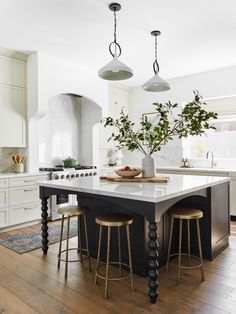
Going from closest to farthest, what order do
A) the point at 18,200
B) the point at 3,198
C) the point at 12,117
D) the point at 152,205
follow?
1. the point at 152,205
2. the point at 3,198
3. the point at 18,200
4. the point at 12,117

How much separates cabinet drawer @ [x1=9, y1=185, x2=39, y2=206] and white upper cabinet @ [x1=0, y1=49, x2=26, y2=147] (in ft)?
2.42

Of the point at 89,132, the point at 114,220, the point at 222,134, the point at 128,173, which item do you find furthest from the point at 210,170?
the point at 114,220

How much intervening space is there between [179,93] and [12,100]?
3.36m

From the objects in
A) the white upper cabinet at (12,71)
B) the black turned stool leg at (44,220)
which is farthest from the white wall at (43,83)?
the black turned stool leg at (44,220)

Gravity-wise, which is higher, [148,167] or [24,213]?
[148,167]

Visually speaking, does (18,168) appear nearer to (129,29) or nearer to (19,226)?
(19,226)

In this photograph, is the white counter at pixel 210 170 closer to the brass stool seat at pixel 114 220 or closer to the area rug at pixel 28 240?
the area rug at pixel 28 240

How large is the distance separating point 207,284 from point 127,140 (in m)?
1.70

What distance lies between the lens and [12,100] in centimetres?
441

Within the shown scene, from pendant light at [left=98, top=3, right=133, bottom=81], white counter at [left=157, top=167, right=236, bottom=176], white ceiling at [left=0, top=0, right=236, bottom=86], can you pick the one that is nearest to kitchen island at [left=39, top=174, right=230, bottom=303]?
pendant light at [left=98, top=3, right=133, bottom=81]

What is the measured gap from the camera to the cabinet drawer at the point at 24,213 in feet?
13.5

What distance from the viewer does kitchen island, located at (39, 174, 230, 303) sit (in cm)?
210

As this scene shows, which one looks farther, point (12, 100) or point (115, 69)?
point (12, 100)

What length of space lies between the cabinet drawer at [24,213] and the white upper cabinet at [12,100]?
1008mm
